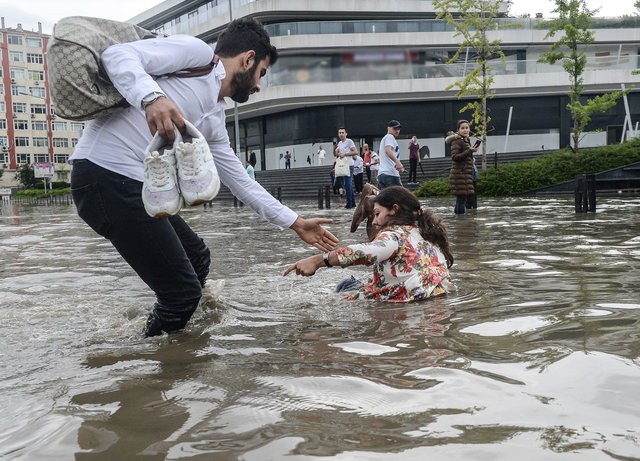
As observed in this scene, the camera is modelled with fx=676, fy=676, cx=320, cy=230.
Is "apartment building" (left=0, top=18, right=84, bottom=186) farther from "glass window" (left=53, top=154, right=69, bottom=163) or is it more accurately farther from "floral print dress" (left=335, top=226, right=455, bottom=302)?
"floral print dress" (left=335, top=226, right=455, bottom=302)

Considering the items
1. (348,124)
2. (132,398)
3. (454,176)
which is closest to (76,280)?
(132,398)

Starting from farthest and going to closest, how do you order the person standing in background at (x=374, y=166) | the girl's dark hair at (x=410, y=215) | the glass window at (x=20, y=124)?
the glass window at (x=20, y=124), the person standing in background at (x=374, y=166), the girl's dark hair at (x=410, y=215)

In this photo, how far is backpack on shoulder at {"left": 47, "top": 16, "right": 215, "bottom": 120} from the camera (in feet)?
10.0

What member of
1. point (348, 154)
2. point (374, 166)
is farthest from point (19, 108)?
point (348, 154)

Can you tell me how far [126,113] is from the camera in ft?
11.0

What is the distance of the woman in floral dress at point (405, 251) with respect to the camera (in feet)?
15.5

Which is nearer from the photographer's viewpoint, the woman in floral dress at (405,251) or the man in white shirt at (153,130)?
the man in white shirt at (153,130)

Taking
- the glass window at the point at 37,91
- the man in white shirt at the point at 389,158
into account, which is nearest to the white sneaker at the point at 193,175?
the man in white shirt at the point at 389,158

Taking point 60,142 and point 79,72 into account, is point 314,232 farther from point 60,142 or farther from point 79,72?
point 60,142

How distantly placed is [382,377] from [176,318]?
4.55 ft

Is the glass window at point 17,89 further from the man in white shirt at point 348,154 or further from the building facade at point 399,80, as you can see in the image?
the man in white shirt at point 348,154

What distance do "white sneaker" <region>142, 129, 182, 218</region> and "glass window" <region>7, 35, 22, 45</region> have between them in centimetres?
11288

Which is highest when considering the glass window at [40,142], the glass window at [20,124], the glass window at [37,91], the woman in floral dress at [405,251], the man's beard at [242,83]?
the glass window at [37,91]

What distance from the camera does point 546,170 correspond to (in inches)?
949
